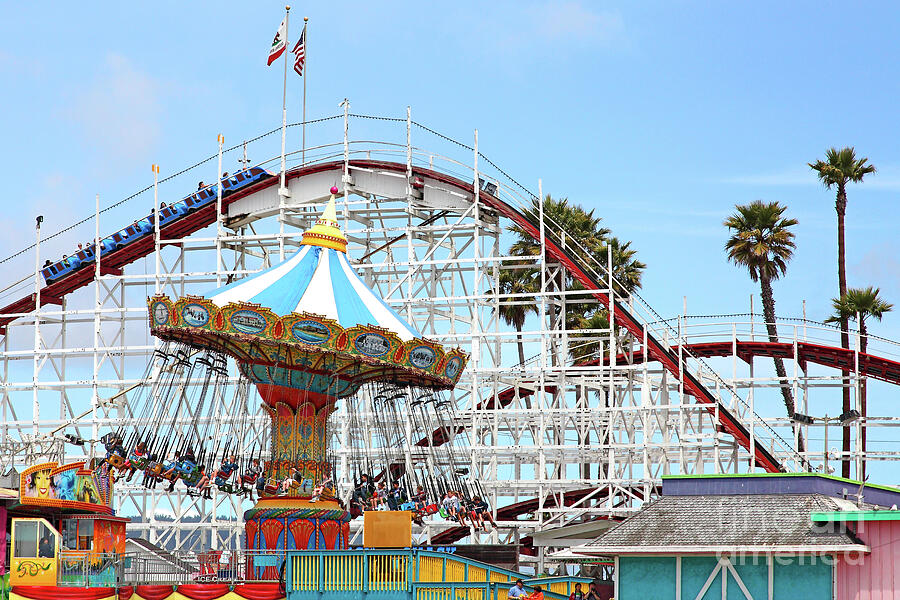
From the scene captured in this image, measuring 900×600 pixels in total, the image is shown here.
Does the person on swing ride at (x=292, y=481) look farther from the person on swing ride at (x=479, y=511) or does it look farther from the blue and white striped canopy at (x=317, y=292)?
the person on swing ride at (x=479, y=511)

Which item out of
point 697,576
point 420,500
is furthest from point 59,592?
point 697,576

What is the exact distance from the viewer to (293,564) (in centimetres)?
2573

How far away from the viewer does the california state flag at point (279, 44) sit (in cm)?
4297

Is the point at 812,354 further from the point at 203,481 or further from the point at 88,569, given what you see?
the point at 88,569

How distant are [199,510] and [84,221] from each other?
30.9 ft

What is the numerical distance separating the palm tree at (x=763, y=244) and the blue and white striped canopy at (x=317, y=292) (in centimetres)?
2056

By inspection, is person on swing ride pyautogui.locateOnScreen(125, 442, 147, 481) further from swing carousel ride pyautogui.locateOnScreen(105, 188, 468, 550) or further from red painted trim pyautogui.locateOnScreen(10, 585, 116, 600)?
red painted trim pyautogui.locateOnScreen(10, 585, 116, 600)

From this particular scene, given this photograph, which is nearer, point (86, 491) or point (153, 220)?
point (86, 491)

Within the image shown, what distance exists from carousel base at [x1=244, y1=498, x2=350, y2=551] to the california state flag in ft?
58.6

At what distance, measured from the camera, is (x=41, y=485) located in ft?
92.1

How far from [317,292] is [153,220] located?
567 inches

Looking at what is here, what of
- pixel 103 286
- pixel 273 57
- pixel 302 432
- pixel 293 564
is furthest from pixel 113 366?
pixel 293 564

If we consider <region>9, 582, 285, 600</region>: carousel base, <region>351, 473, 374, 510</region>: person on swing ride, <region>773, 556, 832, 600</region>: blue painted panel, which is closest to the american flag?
<region>351, 473, 374, 510</region>: person on swing ride

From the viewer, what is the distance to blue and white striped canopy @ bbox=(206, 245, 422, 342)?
2938 cm
